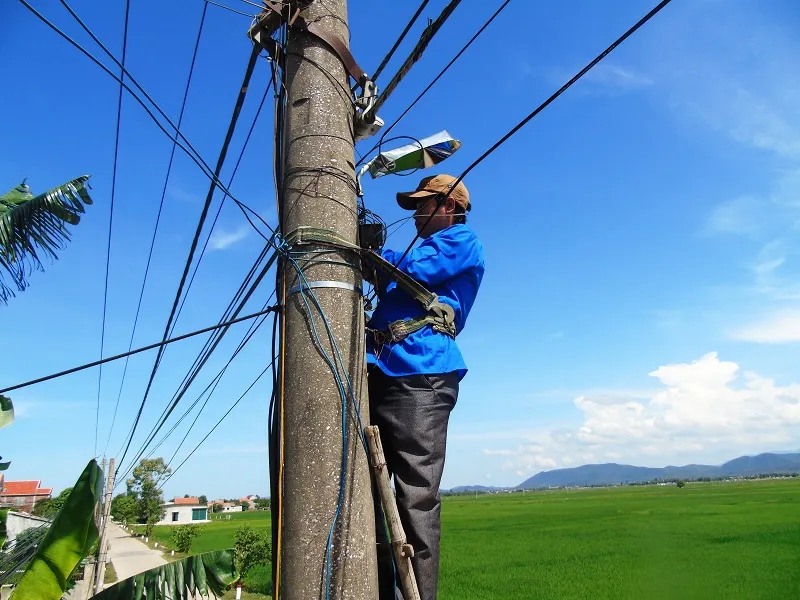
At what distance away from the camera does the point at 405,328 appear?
7.88 ft

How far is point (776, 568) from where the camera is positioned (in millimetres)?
19094

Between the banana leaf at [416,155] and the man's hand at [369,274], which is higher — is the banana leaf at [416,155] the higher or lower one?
the higher one

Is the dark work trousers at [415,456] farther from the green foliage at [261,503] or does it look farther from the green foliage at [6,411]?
the green foliage at [261,503]

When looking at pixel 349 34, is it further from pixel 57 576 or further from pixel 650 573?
pixel 650 573

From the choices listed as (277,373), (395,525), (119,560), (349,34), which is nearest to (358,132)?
(349,34)

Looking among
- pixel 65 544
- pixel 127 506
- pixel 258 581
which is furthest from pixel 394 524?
pixel 127 506

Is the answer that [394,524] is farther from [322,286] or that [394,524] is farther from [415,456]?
[322,286]

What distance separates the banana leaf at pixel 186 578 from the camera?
11.8 ft

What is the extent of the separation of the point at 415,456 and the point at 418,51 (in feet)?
6.45

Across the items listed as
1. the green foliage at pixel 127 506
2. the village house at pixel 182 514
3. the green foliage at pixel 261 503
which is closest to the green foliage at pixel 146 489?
the green foliage at pixel 127 506

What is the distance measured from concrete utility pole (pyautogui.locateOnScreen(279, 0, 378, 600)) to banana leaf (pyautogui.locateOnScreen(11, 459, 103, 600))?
4.79 feet

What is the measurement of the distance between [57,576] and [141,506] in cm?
5451

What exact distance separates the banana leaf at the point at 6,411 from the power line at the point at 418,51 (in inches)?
92.2

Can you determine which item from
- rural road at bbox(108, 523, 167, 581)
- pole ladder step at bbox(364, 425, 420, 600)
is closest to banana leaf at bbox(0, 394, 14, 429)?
pole ladder step at bbox(364, 425, 420, 600)
